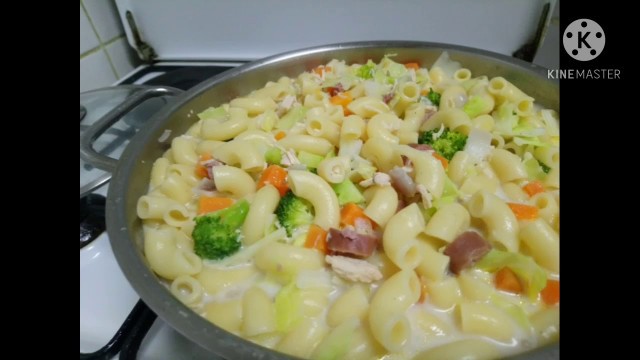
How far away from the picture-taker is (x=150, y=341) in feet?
3.13

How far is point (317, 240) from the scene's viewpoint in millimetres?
1027

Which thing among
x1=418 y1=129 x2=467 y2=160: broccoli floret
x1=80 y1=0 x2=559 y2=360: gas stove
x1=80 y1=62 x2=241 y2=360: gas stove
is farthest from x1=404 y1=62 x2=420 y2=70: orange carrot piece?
x1=80 y1=62 x2=241 y2=360: gas stove

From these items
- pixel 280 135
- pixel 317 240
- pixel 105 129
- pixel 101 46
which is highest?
pixel 101 46

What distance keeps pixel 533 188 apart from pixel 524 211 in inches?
5.0

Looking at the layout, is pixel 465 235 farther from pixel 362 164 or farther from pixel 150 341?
pixel 150 341

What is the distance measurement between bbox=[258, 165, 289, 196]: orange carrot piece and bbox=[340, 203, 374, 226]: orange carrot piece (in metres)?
0.18

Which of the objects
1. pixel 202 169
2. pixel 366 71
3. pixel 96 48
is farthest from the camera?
pixel 96 48

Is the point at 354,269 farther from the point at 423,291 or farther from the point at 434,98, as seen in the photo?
the point at 434,98

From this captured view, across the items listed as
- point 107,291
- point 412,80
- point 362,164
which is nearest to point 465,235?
point 362,164

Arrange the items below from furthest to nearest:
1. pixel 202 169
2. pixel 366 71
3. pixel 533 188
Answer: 1. pixel 366 71
2. pixel 202 169
3. pixel 533 188

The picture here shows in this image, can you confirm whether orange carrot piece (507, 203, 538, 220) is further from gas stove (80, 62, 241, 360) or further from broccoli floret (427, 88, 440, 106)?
gas stove (80, 62, 241, 360)

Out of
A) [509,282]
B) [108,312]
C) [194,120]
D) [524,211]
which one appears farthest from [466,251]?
[194,120]

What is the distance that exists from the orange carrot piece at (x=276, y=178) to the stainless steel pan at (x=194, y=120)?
356mm

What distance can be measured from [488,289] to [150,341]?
771 mm
